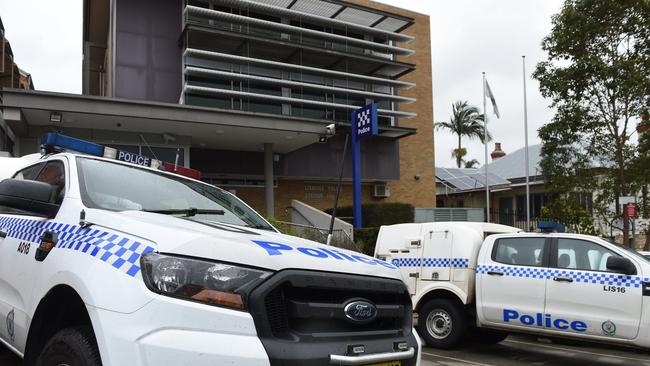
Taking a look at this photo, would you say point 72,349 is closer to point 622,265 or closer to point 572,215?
point 622,265

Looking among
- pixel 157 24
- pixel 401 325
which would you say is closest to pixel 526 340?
pixel 401 325

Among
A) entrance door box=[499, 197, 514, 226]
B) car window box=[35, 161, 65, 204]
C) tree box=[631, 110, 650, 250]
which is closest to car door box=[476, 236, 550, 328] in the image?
car window box=[35, 161, 65, 204]

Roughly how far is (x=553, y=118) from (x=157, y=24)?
51.5ft

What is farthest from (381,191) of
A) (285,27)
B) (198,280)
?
(198,280)

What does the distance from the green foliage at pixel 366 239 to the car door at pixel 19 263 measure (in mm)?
14208

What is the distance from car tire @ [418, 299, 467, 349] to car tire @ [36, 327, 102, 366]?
624 centimetres

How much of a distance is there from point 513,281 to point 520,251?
0.48 metres

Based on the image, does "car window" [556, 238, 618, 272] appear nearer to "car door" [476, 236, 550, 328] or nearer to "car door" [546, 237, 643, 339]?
"car door" [546, 237, 643, 339]

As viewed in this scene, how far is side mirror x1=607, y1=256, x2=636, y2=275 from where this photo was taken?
6.59 meters

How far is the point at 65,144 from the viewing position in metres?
5.07

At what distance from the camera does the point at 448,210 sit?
22.7 meters

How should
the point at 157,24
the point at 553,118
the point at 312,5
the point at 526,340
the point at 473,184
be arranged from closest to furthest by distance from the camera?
1. the point at 526,340
2. the point at 553,118
3. the point at 157,24
4. the point at 312,5
5. the point at 473,184

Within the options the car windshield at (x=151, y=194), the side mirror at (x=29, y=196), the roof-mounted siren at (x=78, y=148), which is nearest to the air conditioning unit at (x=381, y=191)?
the roof-mounted siren at (x=78, y=148)

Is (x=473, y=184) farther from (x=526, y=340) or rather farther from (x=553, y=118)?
(x=526, y=340)
